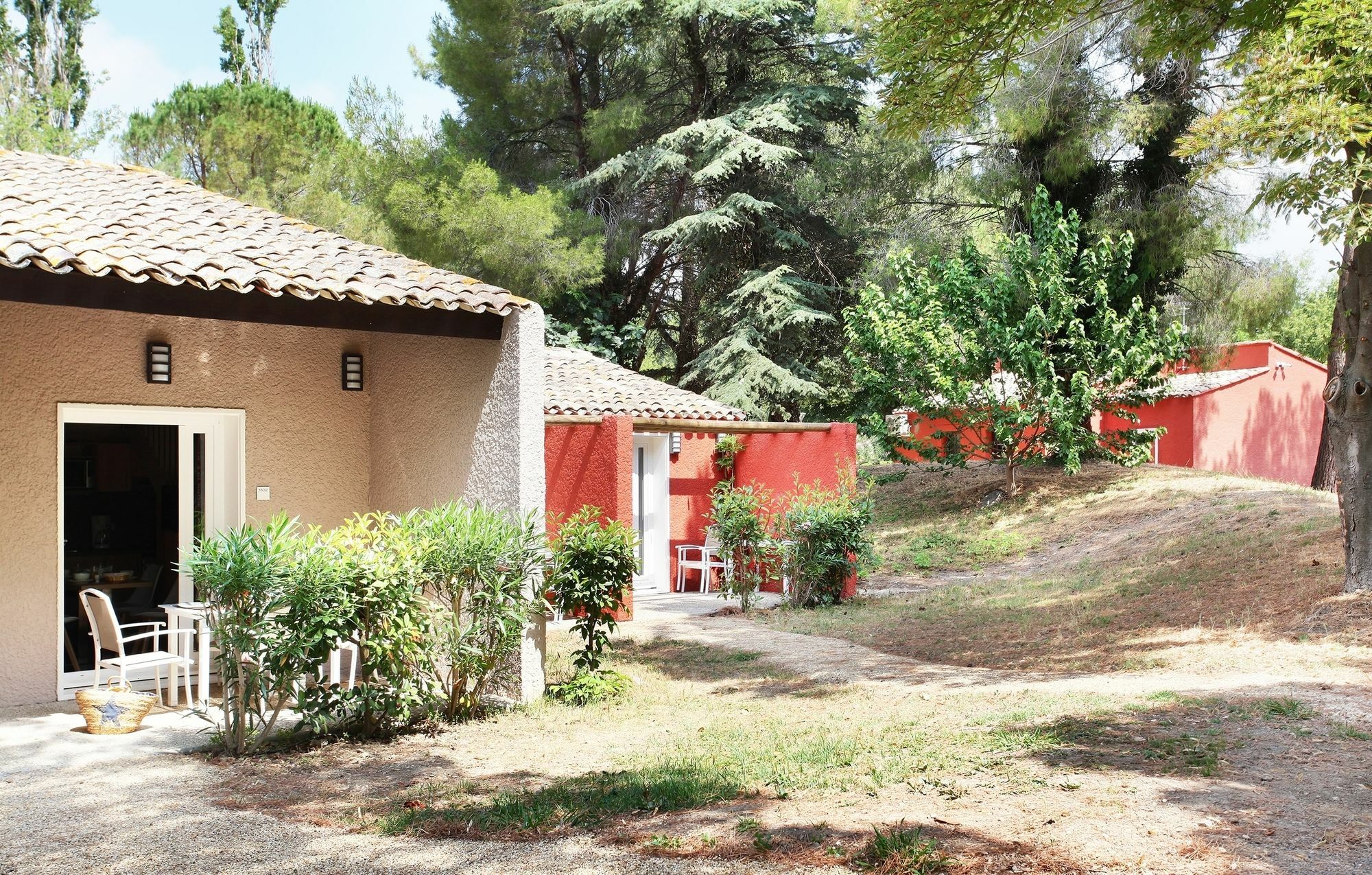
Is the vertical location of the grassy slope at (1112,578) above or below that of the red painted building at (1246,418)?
below

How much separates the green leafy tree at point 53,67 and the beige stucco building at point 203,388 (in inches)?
852

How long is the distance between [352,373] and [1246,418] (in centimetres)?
2626

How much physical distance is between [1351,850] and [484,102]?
23.3 m

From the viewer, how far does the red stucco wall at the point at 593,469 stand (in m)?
12.3

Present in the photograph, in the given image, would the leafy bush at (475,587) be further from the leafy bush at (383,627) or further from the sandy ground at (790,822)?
the sandy ground at (790,822)

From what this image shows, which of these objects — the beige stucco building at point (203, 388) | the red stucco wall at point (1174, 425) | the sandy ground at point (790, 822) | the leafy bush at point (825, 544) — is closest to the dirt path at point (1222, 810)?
the sandy ground at point (790, 822)

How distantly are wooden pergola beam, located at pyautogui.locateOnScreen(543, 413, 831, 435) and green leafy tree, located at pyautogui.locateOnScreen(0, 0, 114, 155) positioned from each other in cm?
2096

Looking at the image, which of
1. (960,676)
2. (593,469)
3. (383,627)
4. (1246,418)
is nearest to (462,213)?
(593,469)

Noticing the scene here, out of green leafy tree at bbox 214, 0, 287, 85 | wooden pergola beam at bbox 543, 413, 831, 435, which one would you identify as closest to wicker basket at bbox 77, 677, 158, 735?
wooden pergola beam at bbox 543, 413, 831, 435

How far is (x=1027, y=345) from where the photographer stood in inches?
718

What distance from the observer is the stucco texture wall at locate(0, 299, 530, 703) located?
7.71 m

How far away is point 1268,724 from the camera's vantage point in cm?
651

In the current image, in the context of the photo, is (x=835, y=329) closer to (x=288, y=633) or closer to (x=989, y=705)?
(x=989, y=705)

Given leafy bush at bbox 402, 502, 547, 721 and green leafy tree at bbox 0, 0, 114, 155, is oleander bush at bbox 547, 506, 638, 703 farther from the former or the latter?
green leafy tree at bbox 0, 0, 114, 155
